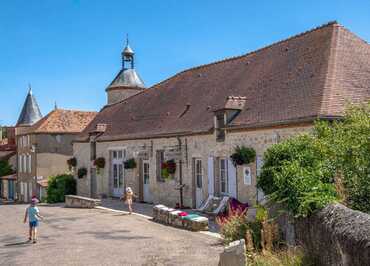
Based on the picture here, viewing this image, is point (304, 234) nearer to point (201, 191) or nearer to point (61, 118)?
point (201, 191)

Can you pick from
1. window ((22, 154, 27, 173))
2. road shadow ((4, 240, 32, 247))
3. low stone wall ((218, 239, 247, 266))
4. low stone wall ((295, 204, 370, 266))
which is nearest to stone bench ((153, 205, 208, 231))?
road shadow ((4, 240, 32, 247))

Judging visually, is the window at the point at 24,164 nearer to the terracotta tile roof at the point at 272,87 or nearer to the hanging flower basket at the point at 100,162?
the hanging flower basket at the point at 100,162

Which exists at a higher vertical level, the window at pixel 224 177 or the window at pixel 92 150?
the window at pixel 92 150

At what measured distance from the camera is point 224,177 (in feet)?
52.9

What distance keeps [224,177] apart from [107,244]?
5.92 m

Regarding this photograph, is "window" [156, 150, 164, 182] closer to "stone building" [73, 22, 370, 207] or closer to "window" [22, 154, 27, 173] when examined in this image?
"stone building" [73, 22, 370, 207]

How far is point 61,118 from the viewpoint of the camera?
3734cm

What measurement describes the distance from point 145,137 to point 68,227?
666cm

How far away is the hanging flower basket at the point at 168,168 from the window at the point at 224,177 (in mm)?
2600

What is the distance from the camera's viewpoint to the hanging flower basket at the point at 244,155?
1420cm

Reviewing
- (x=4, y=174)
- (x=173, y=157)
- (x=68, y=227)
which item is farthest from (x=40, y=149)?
(x=68, y=227)

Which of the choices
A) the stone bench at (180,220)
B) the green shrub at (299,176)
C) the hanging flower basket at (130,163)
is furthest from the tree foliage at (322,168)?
the hanging flower basket at (130,163)

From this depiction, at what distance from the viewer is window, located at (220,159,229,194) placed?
15.9 m

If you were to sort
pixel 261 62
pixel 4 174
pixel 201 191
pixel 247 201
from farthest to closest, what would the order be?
1. pixel 4 174
2. pixel 261 62
3. pixel 201 191
4. pixel 247 201
